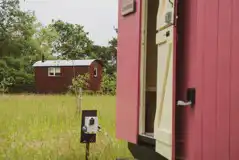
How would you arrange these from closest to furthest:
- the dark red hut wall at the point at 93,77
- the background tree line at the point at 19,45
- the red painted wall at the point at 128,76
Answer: the red painted wall at the point at 128,76 → the dark red hut wall at the point at 93,77 → the background tree line at the point at 19,45

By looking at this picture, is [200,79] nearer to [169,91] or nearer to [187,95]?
[187,95]

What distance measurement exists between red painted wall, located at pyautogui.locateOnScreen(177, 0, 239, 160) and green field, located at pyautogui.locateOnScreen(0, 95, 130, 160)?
2940mm

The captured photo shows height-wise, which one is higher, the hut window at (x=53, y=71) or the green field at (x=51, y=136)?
the hut window at (x=53, y=71)

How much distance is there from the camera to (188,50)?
10.9ft

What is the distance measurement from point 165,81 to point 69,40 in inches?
480

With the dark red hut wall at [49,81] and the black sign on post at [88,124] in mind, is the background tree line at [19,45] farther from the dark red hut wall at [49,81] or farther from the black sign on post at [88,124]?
the black sign on post at [88,124]

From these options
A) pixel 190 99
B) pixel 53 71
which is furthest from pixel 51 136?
pixel 53 71

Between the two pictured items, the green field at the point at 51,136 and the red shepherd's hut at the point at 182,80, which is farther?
the green field at the point at 51,136

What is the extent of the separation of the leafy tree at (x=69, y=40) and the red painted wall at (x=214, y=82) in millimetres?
11238

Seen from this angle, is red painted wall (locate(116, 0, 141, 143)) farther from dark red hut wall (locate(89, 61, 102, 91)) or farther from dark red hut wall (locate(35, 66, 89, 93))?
dark red hut wall (locate(35, 66, 89, 93))

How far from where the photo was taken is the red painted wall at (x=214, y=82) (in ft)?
8.23

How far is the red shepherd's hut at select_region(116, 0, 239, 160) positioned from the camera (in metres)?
2.58

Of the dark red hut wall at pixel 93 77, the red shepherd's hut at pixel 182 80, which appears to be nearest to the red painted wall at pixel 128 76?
the red shepherd's hut at pixel 182 80

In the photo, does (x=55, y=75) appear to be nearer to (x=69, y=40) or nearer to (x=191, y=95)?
(x=69, y=40)
